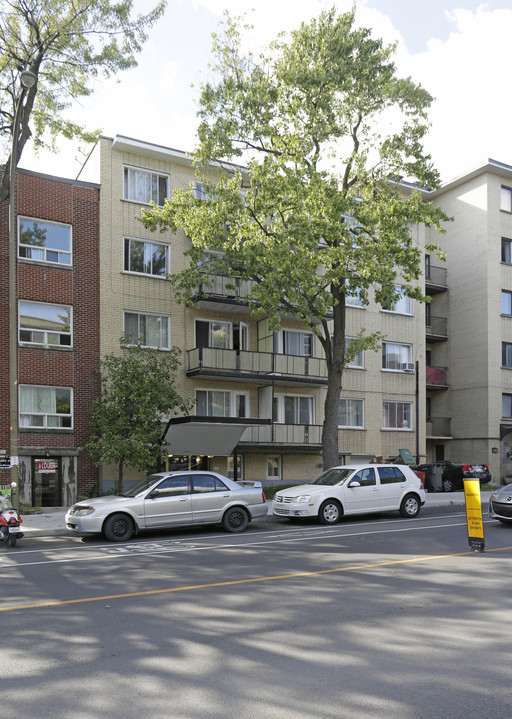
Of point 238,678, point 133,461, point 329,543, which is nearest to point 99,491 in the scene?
point 133,461

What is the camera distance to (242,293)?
1044 inches

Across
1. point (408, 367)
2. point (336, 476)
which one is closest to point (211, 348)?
point (336, 476)

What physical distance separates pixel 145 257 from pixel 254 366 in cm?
587

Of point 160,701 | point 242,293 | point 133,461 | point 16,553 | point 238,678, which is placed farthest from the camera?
point 242,293

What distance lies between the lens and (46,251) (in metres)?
23.2

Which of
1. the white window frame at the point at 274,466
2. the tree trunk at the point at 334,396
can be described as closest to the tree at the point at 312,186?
the tree trunk at the point at 334,396

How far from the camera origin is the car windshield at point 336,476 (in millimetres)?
16922

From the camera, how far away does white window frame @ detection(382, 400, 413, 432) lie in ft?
102

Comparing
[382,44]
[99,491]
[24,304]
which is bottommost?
[99,491]

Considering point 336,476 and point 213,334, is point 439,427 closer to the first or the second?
point 213,334

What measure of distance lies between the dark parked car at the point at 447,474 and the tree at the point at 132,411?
11.5 metres

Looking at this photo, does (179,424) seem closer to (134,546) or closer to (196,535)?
(196,535)

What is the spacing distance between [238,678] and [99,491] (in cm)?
1851

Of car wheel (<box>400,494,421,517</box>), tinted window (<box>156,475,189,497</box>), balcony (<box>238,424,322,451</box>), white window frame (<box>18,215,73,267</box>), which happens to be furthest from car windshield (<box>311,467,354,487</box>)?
white window frame (<box>18,215,73,267</box>)
